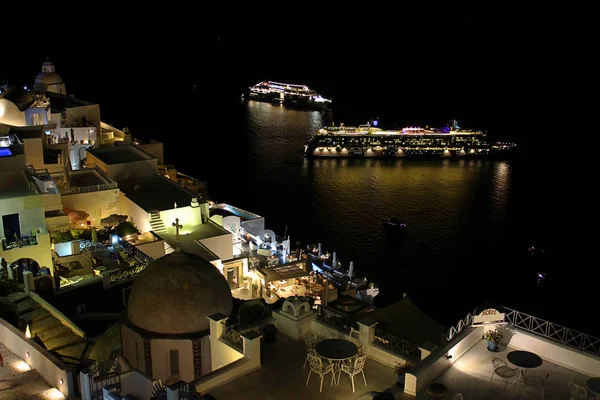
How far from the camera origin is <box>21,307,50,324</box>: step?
60.9 ft

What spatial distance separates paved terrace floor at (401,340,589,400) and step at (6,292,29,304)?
44.7ft

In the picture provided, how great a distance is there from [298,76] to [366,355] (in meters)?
140

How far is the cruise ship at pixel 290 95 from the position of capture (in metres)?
117

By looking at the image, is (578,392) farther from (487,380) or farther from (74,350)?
(74,350)

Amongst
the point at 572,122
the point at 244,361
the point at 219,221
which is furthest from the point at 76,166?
the point at 572,122

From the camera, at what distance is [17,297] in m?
20.1

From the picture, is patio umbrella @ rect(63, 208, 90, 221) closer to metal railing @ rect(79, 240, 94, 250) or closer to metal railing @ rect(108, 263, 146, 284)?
metal railing @ rect(79, 240, 94, 250)

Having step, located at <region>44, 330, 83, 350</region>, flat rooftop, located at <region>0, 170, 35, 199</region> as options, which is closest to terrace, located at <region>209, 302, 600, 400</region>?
step, located at <region>44, 330, 83, 350</region>

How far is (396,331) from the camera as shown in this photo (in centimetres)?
2320

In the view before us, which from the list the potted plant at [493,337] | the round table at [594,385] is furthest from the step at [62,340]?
the round table at [594,385]

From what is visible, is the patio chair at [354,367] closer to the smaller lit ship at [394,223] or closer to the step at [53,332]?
the step at [53,332]

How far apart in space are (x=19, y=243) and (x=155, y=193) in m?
10.00

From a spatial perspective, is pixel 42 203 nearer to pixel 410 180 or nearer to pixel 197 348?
pixel 197 348

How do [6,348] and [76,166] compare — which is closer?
[6,348]
